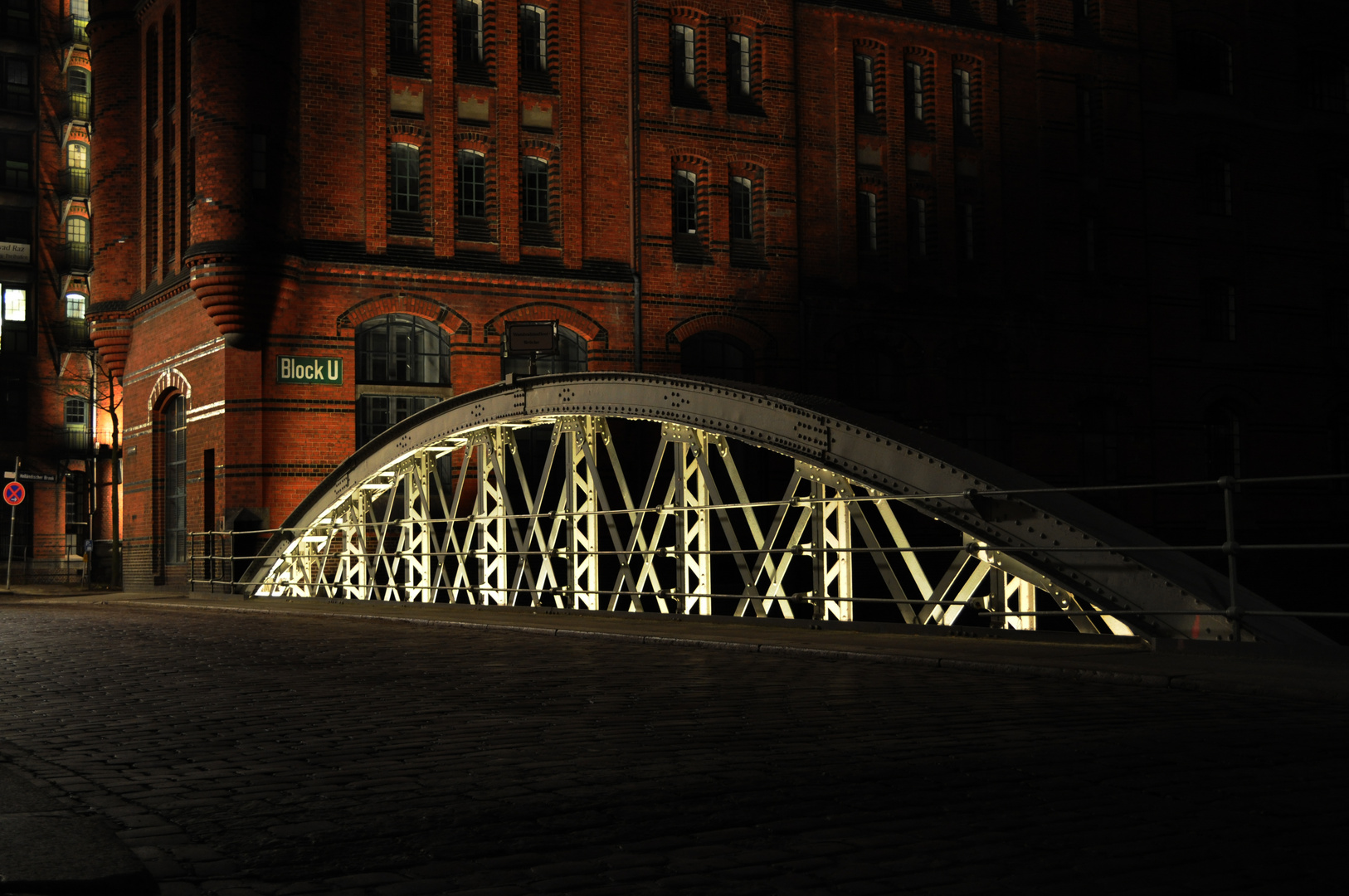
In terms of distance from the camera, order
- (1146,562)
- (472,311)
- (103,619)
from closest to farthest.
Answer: (1146,562) → (103,619) → (472,311)

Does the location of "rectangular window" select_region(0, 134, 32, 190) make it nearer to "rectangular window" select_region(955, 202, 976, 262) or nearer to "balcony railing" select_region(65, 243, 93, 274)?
"balcony railing" select_region(65, 243, 93, 274)

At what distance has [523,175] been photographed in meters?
28.7

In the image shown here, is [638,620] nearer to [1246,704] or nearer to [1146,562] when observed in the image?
[1146,562]

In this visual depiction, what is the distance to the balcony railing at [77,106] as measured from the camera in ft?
174

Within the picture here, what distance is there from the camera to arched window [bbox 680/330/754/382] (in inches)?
1168

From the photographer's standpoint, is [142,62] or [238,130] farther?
[142,62]

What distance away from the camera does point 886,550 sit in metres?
12.8

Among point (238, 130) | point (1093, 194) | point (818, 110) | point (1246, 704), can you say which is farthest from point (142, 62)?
point (1246, 704)

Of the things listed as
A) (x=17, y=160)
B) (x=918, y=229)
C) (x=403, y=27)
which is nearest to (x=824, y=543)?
(x=403, y=27)

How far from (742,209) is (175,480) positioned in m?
13.2

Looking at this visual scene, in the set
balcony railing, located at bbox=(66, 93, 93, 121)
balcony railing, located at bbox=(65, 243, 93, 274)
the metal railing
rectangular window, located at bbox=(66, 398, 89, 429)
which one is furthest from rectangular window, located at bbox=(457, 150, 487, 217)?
balcony railing, located at bbox=(66, 93, 93, 121)

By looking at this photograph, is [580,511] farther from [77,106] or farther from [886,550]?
[77,106]

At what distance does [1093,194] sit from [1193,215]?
293cm

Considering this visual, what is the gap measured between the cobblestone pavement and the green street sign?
666 inches
